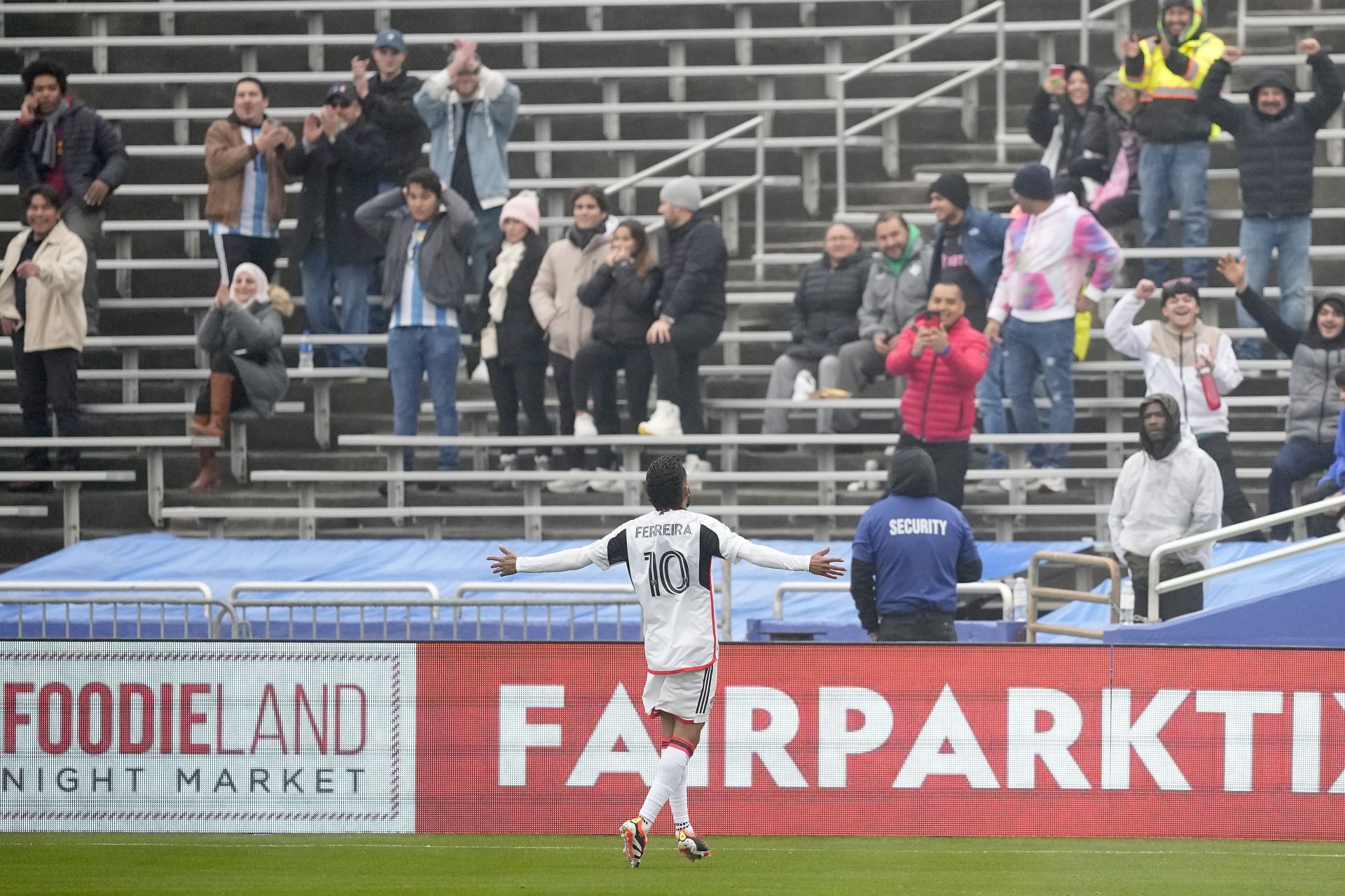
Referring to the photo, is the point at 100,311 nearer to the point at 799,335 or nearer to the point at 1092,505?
the point at 799,335

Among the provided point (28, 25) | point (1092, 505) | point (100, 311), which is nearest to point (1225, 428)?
point (1092, 505)

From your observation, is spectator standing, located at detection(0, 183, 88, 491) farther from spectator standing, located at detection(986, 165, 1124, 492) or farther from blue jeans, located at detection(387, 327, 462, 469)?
spectator standing, located at detection(986, 165, 1124, 492)

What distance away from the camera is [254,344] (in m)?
16.2

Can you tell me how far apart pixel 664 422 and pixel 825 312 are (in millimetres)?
1521

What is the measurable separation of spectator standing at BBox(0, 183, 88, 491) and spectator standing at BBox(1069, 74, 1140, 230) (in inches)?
316

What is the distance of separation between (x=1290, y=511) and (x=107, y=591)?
7.47m

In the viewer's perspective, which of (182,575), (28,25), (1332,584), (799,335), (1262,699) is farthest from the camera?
(28,25)

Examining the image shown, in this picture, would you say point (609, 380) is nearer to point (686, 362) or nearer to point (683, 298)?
point (686, 362)

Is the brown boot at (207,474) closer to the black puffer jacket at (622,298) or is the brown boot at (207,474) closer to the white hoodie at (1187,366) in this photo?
the black puffer jacket at (622,298)

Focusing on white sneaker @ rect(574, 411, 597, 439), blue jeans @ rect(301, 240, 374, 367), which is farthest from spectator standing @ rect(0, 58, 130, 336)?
white sneaker @ rect(574, 411, 597, 439)

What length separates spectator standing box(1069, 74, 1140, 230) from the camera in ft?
54.5

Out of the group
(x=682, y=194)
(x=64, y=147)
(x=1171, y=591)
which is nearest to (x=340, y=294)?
(x=64, y=147)

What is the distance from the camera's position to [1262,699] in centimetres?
1042

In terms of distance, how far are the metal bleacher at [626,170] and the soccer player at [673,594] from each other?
5.73 meters
